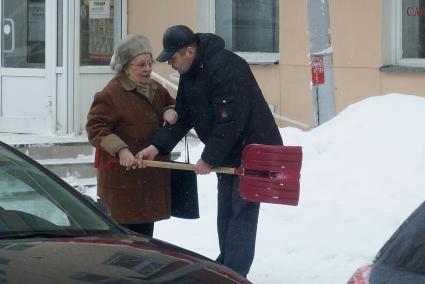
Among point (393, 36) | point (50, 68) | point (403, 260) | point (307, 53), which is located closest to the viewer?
point (403, 260)

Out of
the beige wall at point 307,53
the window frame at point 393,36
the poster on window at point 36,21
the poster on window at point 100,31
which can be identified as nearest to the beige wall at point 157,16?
the beige wall at point 307,53

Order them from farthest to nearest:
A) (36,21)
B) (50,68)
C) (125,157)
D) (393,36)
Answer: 1. (36,21)
2. (50,68)
3. (393,36)
4. (125,157)

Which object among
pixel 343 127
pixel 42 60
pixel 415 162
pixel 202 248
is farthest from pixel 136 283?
pixel 42 60

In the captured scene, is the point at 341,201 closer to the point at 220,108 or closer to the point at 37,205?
the point at 220,108

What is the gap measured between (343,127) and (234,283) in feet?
14.9

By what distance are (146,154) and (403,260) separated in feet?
8.04

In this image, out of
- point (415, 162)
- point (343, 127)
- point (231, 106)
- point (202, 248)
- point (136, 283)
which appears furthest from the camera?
point (343, 127)

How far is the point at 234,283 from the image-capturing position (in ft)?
13.4

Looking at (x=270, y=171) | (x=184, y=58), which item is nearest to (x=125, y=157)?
(x=184, y=58)

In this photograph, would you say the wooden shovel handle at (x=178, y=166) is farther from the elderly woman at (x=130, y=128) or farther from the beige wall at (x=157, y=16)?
the beige wall at (x=157, y=16)

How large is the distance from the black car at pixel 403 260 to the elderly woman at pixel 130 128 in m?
2.32

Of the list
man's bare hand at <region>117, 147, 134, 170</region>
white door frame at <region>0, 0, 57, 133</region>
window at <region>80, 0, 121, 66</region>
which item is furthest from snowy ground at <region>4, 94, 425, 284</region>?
window at <region>80, 0, 121, 66</region>

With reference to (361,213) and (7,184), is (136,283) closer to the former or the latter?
(7,184)

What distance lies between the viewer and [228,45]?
11.7 metres
